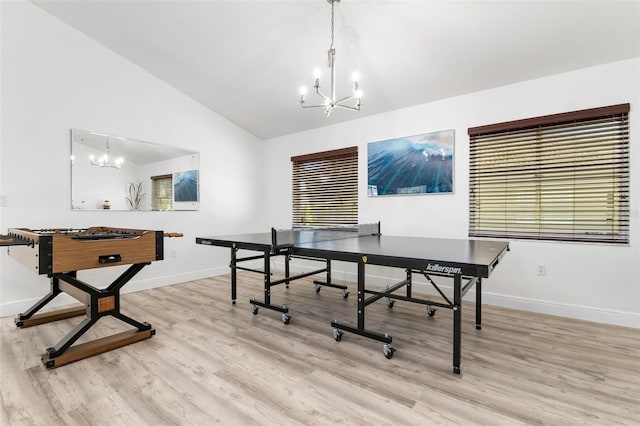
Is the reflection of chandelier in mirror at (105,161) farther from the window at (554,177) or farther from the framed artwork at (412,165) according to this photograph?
the window at (554,177)

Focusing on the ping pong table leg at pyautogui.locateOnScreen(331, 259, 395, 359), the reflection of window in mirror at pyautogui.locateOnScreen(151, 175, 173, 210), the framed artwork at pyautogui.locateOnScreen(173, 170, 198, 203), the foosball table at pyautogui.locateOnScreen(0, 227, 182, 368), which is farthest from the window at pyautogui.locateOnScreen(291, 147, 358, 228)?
the foosball table at pyautogui.locateOnScreen(0, 227, 182, 368)

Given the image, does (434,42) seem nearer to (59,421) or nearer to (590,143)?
(590,143)

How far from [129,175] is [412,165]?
386cm

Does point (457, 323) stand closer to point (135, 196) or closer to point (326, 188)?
point (326, 188)

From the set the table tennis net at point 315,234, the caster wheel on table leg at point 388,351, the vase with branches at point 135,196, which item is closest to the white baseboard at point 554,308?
the table tennis net at point 315,234

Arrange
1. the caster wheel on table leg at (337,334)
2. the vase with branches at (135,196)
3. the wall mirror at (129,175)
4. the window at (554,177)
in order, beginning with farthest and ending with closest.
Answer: the vase with branches at (135,196) < the wall mirror at (129,175) < the window at (554,177) < the caster wheel on table leg at (337,334)

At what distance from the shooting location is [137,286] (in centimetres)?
404

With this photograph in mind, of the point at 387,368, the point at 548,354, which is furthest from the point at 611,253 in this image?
the point at 387,368

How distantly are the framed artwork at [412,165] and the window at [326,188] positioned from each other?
39 centimetres

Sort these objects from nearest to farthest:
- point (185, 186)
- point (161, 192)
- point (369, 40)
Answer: point (369, 40), point (161, 192), point (185, 186)

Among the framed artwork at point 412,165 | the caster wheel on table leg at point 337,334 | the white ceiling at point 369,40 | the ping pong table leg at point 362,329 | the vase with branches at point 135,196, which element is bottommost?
the caster wheel on table leg at point 337,334

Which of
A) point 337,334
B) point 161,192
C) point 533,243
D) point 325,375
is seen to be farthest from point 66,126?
point 533,243

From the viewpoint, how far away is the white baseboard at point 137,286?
3.12 meters

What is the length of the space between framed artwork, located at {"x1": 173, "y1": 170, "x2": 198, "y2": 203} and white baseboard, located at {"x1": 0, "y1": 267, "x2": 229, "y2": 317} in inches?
46.1
